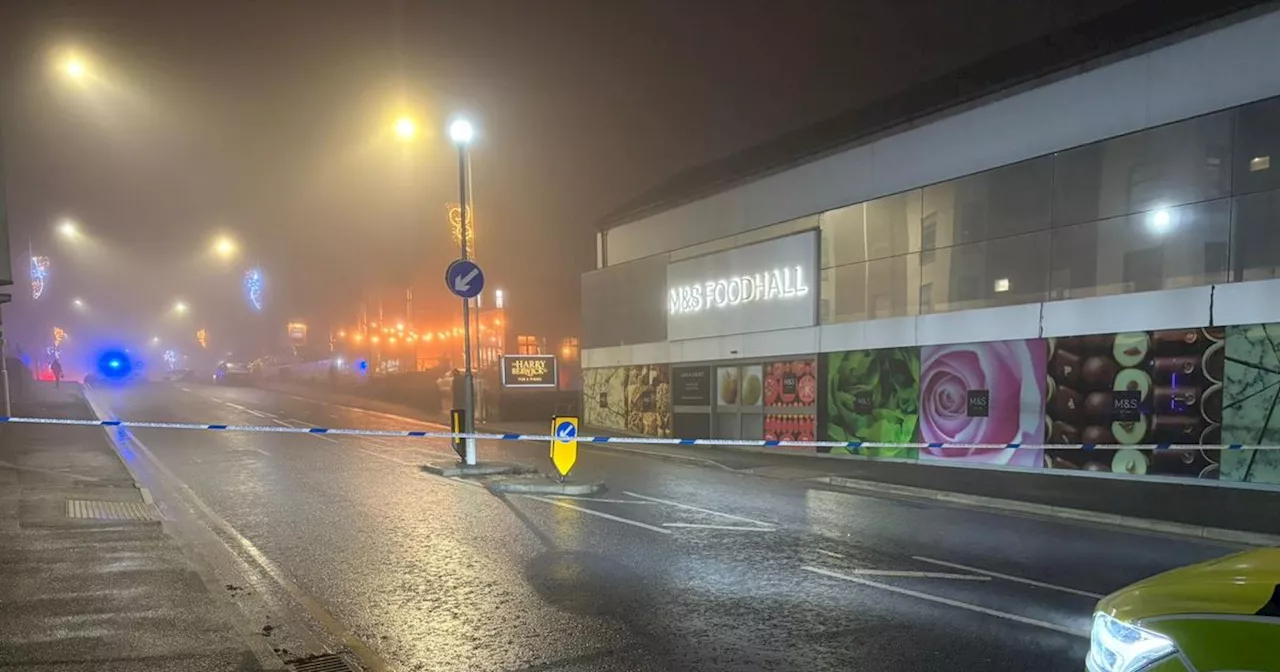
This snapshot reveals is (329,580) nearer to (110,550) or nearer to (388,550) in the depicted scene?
(388,550)

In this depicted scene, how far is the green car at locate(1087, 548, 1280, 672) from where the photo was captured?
7.25 feet

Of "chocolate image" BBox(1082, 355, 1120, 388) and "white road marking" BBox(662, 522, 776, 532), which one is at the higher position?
"chocolate image" BBox(1082, 355, 1120, 388)

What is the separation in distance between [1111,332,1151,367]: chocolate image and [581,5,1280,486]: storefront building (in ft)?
0.08

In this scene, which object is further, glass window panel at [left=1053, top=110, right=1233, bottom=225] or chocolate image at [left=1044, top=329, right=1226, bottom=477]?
chocolate image at [left=1044, top=329, right=1226, bottom=477]

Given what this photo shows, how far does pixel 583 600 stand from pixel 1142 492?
391 inches

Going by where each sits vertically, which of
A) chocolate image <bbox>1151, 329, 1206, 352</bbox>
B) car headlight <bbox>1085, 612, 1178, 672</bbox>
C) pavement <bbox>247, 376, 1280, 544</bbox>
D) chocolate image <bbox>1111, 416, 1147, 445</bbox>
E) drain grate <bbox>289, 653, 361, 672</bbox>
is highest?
chocolate image <bbox>1151, 329, 1206, 352</bbox>

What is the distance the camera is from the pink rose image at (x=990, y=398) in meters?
13.9

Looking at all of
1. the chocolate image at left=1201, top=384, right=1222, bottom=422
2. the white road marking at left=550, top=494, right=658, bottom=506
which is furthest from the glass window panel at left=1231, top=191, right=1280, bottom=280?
the white road marking at left=550, top=494, right=658, bottom=506

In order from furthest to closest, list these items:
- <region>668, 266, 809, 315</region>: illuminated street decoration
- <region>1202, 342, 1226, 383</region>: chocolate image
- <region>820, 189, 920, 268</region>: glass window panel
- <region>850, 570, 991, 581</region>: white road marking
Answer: <region>668, 266, 809, 315</region>: illuminated street decoration < <region>820, 189, 920, 268</region>: glass window panel < <region>1202, 342, 1226, 383</region>: chocolate image < <region>850, 570, 991, 581</region>: white road marking

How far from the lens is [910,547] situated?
26.2 ft

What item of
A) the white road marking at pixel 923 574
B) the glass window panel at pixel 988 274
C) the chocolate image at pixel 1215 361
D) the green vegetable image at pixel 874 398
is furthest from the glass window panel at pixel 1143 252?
the white road marking at pixel 923 574

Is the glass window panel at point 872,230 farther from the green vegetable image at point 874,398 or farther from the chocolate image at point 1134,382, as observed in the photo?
the chocolate image at point 1134,382

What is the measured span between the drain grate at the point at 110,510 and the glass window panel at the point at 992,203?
14608 millimetres

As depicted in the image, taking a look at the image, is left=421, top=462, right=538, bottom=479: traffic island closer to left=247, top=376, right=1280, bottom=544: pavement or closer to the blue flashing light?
left=247, top=376, right=1280, bottom=544: pavement
